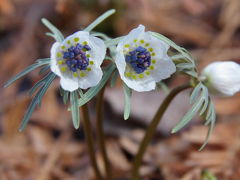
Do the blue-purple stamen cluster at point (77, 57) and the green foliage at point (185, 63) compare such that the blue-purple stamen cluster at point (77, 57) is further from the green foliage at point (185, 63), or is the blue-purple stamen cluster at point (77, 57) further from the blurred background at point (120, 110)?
the blurred background at point (120, 110)

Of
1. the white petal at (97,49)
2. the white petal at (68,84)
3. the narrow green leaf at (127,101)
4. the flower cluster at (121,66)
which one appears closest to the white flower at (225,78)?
the flower cluster at (121,66)

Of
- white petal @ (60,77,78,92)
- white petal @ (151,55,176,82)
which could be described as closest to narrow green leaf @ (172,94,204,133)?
white petal @ (151,55,176,82)

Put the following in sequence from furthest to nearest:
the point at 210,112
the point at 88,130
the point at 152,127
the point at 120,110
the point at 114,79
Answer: the point at 120,110
the point at 152,127
the point at 88,130
the point at 210,112
the point at 114,79

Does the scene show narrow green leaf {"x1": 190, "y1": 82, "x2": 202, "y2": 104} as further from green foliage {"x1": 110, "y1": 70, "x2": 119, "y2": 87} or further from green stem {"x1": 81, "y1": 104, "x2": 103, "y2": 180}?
green stem {"x1": 81, "y1": 104, "x2": 103, "y2": 180}

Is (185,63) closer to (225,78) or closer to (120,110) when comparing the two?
(225,78)

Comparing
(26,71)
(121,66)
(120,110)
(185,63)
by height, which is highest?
(26,71)

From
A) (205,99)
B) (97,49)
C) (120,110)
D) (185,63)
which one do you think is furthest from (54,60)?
(120,110)
